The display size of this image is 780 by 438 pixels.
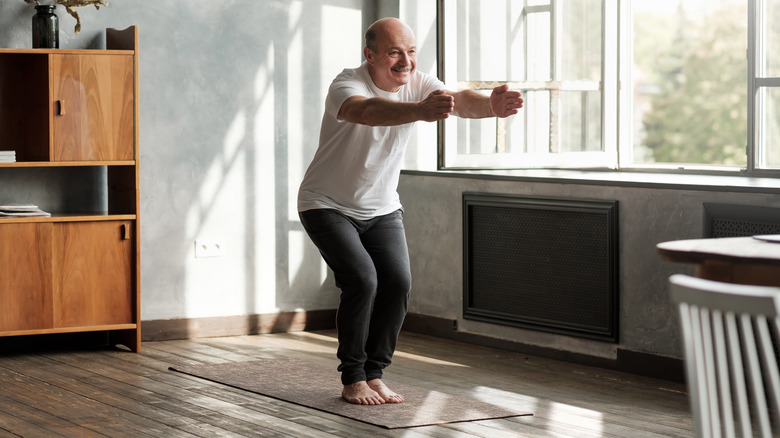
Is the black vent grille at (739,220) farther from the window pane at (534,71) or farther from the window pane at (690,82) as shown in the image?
the window pane at (690,82)

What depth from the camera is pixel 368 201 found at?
3.84m

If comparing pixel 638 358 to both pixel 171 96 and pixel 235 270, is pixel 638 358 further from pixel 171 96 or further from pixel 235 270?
pixel 171 96

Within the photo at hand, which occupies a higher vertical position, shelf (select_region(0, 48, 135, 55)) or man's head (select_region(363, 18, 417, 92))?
shelf (select_region(0, 48, 135, 55))

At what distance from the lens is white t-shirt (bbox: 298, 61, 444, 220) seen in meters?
3.78

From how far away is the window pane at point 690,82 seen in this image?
86.2 ft

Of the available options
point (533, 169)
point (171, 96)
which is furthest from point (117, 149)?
point (533, 169)

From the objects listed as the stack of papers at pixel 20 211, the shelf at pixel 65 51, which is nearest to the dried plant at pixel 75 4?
the shelf at pixel 65 51

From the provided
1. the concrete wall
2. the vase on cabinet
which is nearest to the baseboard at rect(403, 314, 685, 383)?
the concrete wall

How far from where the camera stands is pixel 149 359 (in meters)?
4.95

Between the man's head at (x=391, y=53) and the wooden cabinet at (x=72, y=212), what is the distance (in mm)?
1603

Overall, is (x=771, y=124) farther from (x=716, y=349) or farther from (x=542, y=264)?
(x=716, y=349)

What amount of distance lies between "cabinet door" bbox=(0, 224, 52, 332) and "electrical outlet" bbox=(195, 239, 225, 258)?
0.83m

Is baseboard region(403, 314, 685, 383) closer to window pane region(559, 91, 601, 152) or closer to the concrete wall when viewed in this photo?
the concrete wall

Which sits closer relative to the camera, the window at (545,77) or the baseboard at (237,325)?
the window at (545,77)
